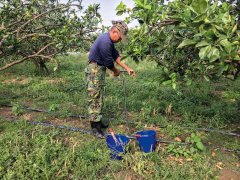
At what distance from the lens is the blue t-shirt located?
4.49 metres

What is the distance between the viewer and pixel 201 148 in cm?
420

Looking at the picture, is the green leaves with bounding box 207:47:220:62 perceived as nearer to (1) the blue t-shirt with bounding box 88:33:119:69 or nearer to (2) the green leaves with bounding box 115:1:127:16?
(2) the green leaves with bounding box 115:1:127:16

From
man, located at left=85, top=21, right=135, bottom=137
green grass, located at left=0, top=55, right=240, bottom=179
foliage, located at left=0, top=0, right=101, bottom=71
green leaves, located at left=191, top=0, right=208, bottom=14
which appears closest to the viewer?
green leaves, located at left=191, top=0, right=208, bottom=14

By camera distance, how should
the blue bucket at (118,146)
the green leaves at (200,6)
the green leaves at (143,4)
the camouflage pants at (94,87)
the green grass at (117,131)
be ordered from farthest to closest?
1. the camouflage pants at (94,87)
2. the blue bucket at (118,146)
3. the green grass at (117,131)
4. the green leaves at (143,4)
5. the green leaves at (200,6)

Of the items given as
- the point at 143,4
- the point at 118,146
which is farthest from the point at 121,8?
the point at 118,146

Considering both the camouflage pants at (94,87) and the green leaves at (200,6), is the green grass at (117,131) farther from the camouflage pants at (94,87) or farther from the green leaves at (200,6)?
the green leaves at (200,6)

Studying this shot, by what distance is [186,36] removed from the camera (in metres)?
3.44

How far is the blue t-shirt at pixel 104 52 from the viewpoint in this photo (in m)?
4.49

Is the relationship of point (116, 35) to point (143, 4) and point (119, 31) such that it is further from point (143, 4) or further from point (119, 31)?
point (143, 4)

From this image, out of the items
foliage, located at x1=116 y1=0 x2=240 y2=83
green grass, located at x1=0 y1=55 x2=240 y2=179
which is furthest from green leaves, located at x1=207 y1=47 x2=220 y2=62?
green grass, located at x1=0 y1=55 x2=240 y2=179

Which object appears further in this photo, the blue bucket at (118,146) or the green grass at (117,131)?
the blue bucket at (118,146)

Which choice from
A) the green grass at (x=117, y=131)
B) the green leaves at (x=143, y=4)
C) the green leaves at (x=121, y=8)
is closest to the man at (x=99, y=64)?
the green grass at (x=117, y=131)

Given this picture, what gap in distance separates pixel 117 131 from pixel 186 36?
223 centimetres

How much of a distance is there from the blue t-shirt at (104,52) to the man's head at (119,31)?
0.11 meters
